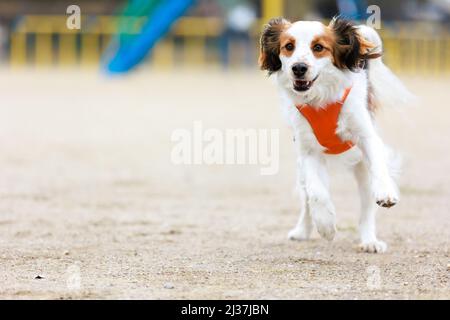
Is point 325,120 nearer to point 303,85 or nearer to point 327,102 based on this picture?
point 327,102

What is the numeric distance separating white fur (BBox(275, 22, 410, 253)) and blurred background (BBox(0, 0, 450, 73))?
20.0m

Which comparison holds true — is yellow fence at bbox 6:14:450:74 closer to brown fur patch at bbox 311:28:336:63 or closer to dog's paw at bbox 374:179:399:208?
brown fur patch at bbox 311:28:336:63

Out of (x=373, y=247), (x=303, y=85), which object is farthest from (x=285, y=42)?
(x=373, y=247)

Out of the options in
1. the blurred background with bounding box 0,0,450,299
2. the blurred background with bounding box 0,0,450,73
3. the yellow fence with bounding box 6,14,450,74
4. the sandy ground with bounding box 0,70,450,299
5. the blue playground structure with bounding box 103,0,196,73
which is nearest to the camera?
the sandy ground with bounding box 0,70,450,299

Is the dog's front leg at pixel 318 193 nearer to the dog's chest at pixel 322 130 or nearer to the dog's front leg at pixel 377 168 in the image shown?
the dog's chest at pixel 322 130

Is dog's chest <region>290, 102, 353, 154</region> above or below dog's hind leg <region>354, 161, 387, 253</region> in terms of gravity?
above

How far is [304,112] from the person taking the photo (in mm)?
5461

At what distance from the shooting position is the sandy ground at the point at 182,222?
4.62m

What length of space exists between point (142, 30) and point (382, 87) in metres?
15.1

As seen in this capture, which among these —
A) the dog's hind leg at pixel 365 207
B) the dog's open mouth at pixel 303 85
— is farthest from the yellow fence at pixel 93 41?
the dog's open mouth at pixel 303 85

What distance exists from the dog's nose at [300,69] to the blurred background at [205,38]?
2072cm

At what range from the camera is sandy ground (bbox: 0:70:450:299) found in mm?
4621

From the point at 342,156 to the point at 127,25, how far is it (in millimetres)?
16906

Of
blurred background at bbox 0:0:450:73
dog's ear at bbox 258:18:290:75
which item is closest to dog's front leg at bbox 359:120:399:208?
dog's ear at bbox 258:18:290:75
